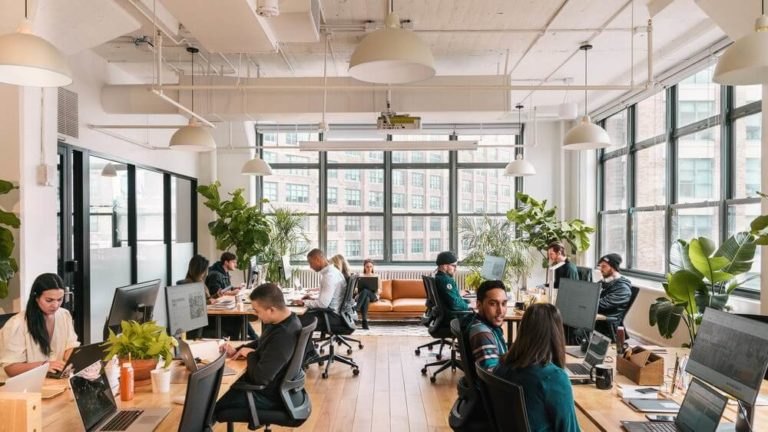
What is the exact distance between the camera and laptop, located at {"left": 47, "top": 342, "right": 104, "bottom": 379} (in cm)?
283

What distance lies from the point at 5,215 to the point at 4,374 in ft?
5.35

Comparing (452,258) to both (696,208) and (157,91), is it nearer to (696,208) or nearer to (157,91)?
(696,208)

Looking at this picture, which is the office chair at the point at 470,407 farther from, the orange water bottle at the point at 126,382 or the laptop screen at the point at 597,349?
the orange water bottle at the point at 126,382

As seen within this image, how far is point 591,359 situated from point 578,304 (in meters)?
0.60

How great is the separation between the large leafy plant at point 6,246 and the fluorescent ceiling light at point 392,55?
119 inches

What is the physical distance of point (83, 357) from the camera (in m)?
2.84

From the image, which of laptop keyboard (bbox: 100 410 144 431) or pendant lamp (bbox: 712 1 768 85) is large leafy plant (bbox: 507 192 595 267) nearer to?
pendant lamp (bbox: 712 1 768 85)

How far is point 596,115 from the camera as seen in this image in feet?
30.6

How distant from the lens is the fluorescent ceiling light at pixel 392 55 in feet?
8.88

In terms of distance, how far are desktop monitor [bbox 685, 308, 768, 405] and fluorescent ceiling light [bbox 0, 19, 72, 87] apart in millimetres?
3158

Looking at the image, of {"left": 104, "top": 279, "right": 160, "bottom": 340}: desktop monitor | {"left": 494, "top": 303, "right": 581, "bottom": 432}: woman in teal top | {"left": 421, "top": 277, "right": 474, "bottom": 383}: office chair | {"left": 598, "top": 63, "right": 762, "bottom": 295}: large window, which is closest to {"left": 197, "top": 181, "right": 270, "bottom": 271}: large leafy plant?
{"left": 421, "top": 277, "right": 474, "bottom": 383}: office chair

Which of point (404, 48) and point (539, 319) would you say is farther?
point (404, 48)

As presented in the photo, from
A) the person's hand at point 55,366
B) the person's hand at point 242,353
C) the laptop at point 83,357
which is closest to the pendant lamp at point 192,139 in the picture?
the person's hand at point 242,353

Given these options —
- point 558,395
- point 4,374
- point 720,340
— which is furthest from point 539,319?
point 4,374
